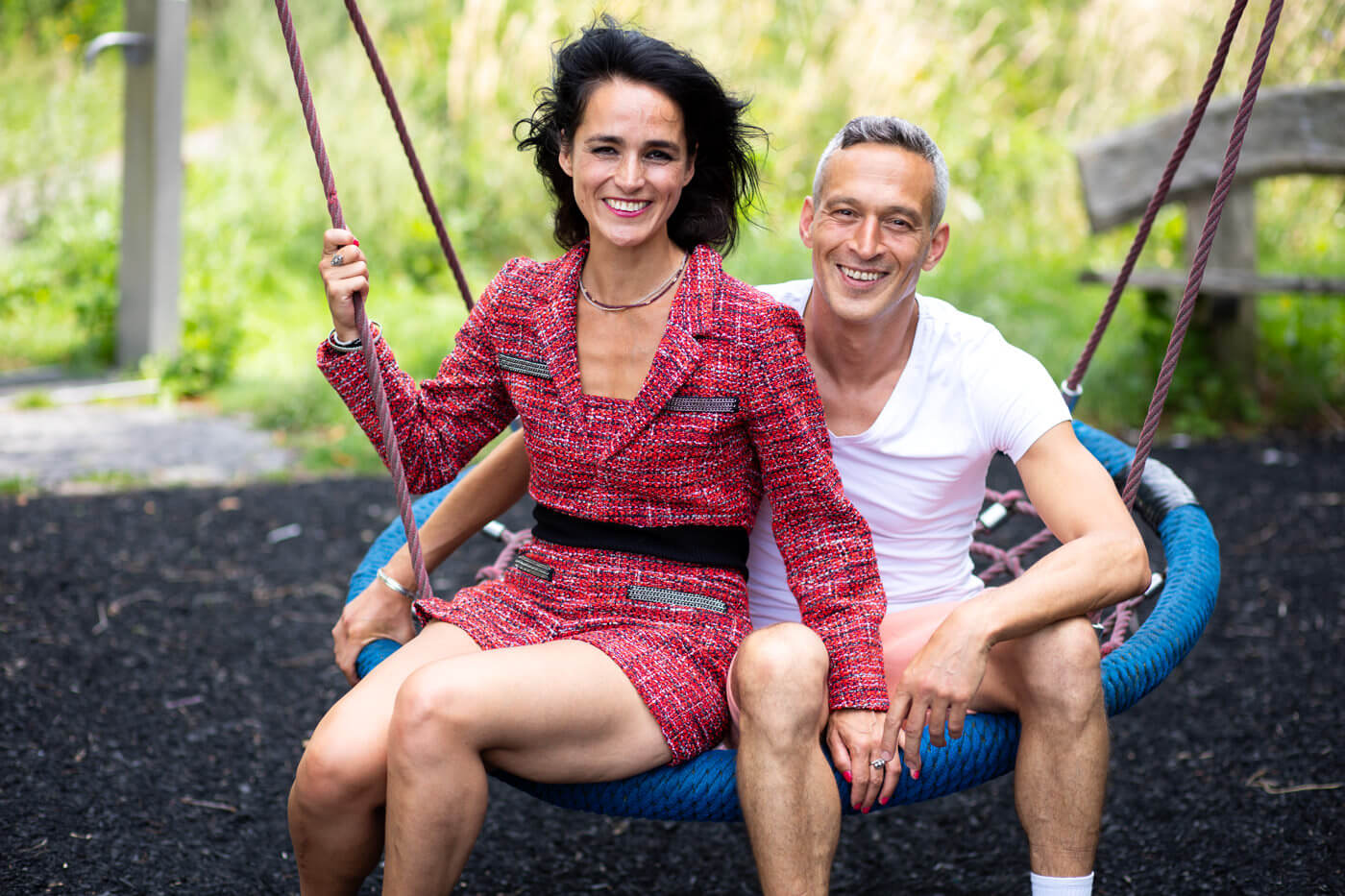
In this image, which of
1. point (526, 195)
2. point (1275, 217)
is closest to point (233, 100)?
point (526, 195)

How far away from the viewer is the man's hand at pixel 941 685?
1.64m

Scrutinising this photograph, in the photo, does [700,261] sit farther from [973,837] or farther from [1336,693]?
[1336,693]

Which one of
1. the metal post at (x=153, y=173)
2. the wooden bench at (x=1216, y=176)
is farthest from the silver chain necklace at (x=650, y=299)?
the metal post at (x=153, y=173)

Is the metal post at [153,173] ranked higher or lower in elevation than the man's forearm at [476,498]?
higher

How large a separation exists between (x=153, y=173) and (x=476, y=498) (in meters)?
4.03

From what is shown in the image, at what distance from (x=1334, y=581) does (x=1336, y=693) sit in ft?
2.41

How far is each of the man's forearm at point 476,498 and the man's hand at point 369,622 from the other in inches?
3.1

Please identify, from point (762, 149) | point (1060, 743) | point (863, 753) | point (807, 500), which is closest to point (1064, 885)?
point (1060, 743)

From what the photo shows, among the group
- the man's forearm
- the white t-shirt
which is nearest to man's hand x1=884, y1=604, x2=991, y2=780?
the white t-shirt

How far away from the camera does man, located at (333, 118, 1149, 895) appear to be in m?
1.62

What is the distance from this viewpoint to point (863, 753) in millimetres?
1660

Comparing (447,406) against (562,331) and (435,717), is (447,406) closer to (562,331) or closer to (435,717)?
(562,331)

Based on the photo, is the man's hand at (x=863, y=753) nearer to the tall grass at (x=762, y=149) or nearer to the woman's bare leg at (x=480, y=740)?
the woman's bare leg at (x=480, y=740)

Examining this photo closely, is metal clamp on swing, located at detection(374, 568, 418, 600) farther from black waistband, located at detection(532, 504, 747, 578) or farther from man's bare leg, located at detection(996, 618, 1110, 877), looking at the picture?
man's bare leg, located at detection(996, 618, 1110, 877)
